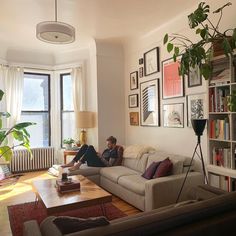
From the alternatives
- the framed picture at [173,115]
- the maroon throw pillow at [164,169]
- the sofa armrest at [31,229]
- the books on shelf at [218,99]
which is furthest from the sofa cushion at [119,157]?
the sofa armrest at [31,229]

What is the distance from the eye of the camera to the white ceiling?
356 centimetres

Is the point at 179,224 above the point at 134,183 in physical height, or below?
above

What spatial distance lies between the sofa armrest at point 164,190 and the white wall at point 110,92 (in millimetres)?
2550

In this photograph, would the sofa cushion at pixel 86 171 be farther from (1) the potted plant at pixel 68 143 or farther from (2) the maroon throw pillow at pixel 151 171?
(1) the potted plant at pixel 68 143

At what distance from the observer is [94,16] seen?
4.02 m

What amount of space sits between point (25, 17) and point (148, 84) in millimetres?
2641

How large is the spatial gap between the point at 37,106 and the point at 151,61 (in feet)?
10.9

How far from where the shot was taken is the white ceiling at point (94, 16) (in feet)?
11.7

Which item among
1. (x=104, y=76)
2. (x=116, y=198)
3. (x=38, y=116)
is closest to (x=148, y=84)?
(x=104, y=76)

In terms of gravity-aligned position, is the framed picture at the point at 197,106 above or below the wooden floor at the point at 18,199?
above

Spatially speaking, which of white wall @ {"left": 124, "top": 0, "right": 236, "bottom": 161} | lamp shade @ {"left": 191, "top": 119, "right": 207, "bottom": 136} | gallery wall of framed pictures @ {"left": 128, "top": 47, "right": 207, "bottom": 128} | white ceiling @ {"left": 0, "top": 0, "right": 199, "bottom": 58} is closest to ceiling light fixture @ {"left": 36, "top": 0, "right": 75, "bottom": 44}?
white ceiling @ {"left": 0, "top": 0, "right": 199, "bottom": 58}

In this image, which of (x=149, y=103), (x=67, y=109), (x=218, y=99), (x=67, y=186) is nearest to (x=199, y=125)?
(x=218, y=99)

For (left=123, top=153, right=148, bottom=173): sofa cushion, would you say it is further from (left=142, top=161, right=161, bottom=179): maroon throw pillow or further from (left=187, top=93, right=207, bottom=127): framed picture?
(left=187, top=93, right=207, bottom=127): framed picture

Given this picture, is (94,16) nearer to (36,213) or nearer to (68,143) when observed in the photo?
(68,143)
